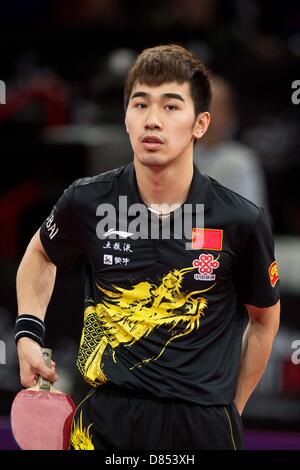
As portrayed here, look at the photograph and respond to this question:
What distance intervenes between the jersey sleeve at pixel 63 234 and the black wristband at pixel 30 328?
0.25 m

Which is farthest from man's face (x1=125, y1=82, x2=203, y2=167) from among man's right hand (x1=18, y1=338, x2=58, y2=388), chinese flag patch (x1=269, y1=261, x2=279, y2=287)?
man's right hand (x1=18, y1=338, x2=58, y2=388)

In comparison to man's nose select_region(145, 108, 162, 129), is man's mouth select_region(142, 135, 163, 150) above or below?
below

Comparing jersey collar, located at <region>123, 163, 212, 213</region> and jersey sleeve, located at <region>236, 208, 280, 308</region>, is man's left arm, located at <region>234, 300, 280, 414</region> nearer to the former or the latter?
jersey sleeve, located at <region>236, 208, 280, 308</region>

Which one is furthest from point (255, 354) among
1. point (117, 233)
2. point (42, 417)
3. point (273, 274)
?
point (42, 417)

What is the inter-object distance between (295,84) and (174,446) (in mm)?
4033

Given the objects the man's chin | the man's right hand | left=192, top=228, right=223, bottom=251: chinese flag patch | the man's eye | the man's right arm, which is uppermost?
the man's eye

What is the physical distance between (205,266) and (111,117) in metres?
3.86

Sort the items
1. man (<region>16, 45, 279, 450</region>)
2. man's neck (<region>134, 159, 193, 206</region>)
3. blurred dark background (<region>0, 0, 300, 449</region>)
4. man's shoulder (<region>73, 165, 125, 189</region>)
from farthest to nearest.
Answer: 1. blurred dark background (<region>0, 0, 300, 449</region>)
2. man's shoulder (<region>73, 165, 125, 189</region>)
3. man's neck (<region>134, 159, 193, 206</region>)
4. man (<region>16, 45, 279, 450</region>)

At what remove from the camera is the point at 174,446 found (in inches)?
138

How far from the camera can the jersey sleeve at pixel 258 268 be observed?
3.59m

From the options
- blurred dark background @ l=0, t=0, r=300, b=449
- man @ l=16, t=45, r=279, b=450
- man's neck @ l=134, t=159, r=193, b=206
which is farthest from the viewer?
blurred dark background @ l=0, t=0, r=300, b=449

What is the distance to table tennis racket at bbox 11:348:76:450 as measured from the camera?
3.57 meters

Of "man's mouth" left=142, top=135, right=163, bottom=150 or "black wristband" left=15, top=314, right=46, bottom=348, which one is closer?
"man's mouth" left=142, top=135, right=163, bottom=150

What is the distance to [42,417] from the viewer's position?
358cm
